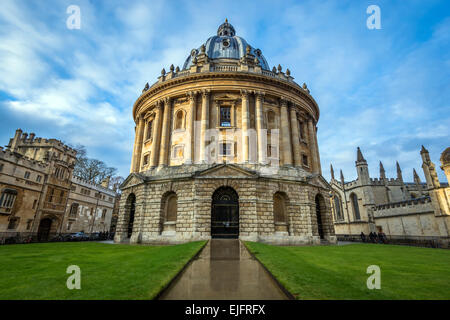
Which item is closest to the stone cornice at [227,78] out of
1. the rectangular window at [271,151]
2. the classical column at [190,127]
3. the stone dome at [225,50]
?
the classical column at [190,127]

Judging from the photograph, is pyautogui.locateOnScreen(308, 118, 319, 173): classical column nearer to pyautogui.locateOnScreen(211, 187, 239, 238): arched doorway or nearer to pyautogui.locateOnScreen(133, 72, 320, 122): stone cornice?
pyautogui.locateOnScreen(133, 72, 320, 122): stone cornice

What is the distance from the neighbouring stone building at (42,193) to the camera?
27.7 meters

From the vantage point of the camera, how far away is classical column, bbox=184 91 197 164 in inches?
910

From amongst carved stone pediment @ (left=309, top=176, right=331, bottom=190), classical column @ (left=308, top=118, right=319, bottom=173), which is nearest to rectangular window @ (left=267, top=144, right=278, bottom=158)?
carved stone pediment @ (left=309, top=176, right=331, bottom=190)

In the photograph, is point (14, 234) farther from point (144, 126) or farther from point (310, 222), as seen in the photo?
point (310, 222)

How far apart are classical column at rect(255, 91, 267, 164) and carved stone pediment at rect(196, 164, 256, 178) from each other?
9.65ft

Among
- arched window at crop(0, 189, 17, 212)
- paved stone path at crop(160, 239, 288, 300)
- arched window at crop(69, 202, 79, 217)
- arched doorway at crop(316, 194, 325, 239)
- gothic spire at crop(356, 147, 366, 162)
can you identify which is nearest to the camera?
paved stone path at crop(160, 239, 288, 300)

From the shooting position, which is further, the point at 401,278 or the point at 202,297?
the point at 401,278

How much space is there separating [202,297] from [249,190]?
629 inches

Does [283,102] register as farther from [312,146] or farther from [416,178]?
[416,178]

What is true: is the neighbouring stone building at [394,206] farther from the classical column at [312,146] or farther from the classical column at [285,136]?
the classical column at [285,136]
